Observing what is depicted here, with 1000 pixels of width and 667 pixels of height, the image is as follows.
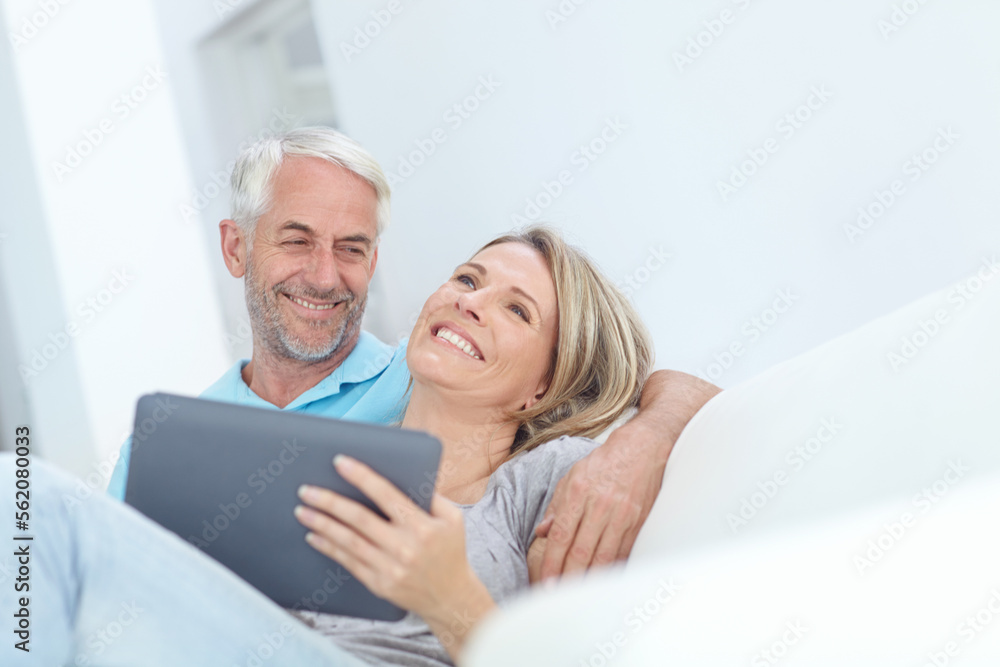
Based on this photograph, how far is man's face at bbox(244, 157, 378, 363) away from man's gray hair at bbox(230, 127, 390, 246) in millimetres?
20

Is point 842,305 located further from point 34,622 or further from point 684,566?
point 34,622

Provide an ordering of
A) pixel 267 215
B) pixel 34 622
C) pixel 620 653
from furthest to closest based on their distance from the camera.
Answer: pixel 267 215 → pixel 34 622 → pixel 620 653

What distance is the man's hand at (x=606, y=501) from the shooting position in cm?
111

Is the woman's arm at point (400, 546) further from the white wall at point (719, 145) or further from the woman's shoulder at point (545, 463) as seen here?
the white wall at point (719, 145)

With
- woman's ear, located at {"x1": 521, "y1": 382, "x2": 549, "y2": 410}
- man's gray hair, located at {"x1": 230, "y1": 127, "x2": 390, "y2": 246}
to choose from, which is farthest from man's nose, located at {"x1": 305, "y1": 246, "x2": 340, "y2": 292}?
woman's ear, located at {"x1": 521, "y1": 382, "x2": 549, "y2": 410}

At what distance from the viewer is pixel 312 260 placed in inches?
71.6

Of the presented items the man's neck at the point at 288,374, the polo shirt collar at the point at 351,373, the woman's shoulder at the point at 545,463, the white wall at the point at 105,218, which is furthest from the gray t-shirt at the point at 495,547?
the white wall at the point at 105,218

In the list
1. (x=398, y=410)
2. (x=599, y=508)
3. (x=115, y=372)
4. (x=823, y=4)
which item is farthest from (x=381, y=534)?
(x=115, y=372)

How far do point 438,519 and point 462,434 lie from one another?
582 millimetres

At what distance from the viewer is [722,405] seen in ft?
3.75

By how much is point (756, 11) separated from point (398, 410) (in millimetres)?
1085

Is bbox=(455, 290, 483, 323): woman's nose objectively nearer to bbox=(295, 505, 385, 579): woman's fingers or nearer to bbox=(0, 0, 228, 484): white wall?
bbox=(295, 505, 385, 579): woman's fingers

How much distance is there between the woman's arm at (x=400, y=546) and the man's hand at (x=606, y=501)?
0.22m

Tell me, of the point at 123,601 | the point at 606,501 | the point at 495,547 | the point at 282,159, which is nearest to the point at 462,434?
the point at 495,547
